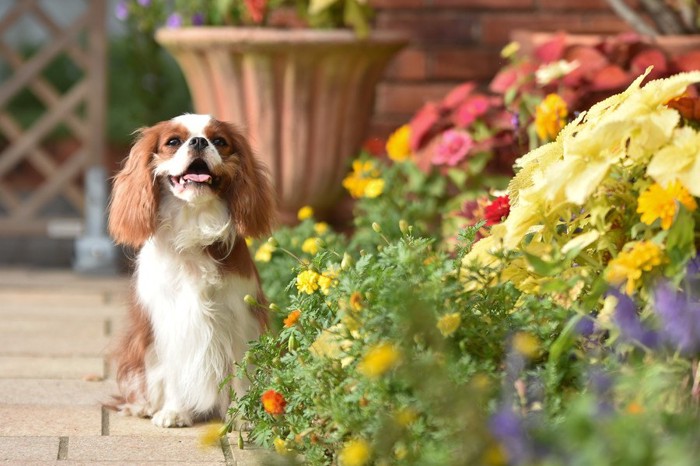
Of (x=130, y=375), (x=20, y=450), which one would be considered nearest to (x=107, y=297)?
(x=130, y=375)

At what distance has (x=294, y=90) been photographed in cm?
500

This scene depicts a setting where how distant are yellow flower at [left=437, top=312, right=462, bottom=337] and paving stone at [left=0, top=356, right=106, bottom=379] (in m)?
1.63

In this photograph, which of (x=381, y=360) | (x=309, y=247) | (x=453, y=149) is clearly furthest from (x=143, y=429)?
(x=453, y=149)

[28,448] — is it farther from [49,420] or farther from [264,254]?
[264,254]

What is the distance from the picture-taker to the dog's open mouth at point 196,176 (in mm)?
3082

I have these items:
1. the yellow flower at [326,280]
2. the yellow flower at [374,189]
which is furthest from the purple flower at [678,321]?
the yellow flower at [374,189]

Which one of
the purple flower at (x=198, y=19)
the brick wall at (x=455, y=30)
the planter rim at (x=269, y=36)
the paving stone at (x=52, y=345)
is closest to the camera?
the paving stone at (x=52, y=345)

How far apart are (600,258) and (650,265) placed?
35 centimetres

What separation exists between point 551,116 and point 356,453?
7.18 feet

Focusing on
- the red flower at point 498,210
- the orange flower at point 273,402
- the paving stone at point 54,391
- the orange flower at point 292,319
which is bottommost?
the paving stone at point 54,391

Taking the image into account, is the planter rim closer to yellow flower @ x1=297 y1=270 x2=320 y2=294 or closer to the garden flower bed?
the garden flower bed

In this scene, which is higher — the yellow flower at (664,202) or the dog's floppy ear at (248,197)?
the yellow flower at (664,202)

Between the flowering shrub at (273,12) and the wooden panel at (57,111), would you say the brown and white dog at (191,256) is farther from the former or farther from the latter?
the wooden panel at (57,111)

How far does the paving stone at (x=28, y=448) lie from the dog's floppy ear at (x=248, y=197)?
2.32 feet
